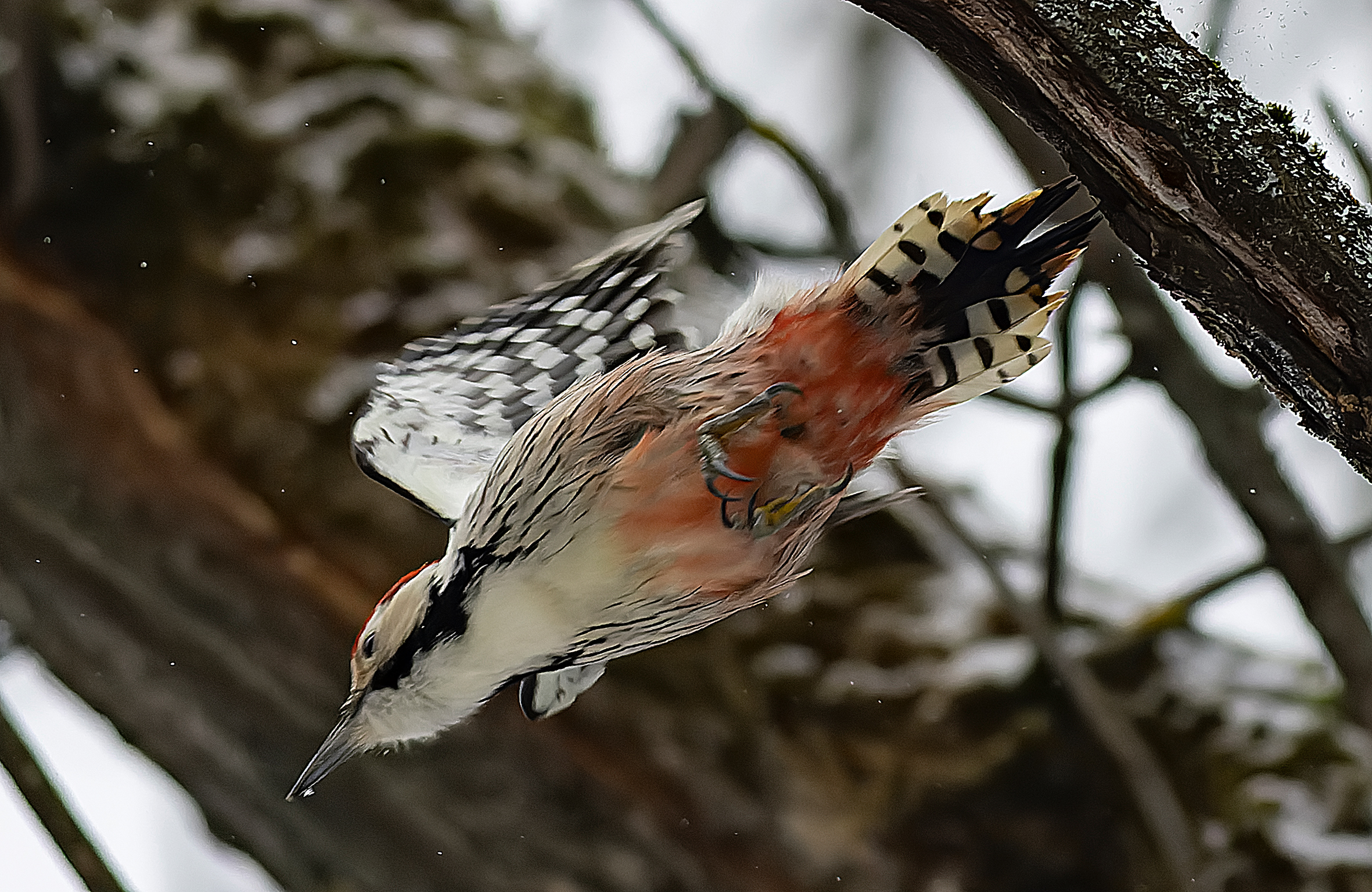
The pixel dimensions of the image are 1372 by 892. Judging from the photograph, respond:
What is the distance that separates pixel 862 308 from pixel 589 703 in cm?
82

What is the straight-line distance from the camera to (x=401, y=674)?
37.1 inches

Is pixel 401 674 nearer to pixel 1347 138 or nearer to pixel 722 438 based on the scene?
pixel 722 438

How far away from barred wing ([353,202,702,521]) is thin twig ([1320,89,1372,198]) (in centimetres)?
61

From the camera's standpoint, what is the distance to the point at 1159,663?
1.52 metres

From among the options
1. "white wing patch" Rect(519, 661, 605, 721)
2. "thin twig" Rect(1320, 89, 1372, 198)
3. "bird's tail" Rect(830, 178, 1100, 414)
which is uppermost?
"thin twig" Rect(1320, 89, 1372, 198)

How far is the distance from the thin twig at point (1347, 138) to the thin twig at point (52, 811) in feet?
5.57

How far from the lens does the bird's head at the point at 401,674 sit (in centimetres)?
91

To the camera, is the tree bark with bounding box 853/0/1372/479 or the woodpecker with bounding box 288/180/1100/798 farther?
the woodpecker with bounding box 288/180/1100/798

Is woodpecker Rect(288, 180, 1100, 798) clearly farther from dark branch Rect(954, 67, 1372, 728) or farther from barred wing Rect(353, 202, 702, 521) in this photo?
dark branch Rect(954, 67, 1372, 728)

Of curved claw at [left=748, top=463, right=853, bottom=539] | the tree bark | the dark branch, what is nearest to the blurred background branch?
the dark branch

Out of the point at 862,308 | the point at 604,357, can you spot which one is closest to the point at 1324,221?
the point at 862,308

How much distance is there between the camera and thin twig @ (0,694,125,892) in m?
1.44

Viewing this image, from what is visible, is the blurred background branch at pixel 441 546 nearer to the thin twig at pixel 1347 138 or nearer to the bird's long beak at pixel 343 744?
the thin twig at pixel 1347 138

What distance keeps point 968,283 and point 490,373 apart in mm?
514
